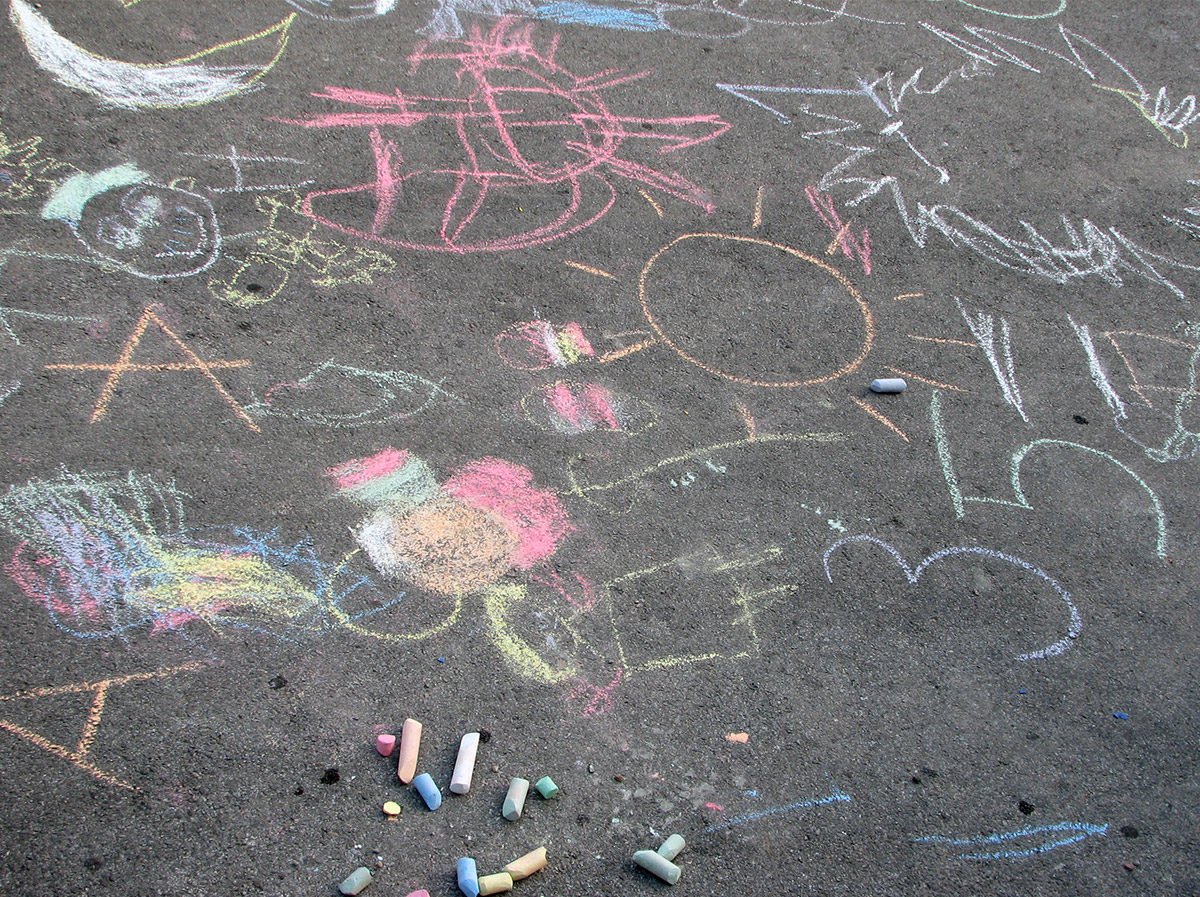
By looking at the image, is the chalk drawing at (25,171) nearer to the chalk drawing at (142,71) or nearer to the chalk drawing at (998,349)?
the chalk drawing at (142,71)

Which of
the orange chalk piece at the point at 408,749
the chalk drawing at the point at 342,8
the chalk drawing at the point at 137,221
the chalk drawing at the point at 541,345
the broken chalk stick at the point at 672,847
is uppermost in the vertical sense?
the chalk drawing at the point at 342,8

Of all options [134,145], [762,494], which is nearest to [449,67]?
[134,145]

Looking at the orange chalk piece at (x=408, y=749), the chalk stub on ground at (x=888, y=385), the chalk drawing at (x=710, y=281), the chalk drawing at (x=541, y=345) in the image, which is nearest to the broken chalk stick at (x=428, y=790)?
the orange chalk piece at (x=408, y=749)

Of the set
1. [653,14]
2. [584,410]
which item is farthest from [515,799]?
[653,14]

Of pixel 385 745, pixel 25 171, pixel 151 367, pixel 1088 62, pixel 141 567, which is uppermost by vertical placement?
pixel 25 171

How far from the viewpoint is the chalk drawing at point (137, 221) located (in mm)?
4660

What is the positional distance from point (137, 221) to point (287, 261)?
796mm

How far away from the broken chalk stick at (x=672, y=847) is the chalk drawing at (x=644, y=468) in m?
1.37

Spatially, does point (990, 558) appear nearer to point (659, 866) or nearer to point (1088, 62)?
point (659, 866)

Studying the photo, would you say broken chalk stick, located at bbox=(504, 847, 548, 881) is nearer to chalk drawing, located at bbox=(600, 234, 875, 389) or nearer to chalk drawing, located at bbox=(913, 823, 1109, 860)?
chalk drawing, located at bbox=(913, 823, 1109, 860)

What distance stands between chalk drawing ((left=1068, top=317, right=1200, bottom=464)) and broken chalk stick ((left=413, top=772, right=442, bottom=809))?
12.2 feet

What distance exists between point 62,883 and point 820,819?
7.69 ft

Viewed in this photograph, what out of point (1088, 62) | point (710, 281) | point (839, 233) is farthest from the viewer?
point (1088, 62)

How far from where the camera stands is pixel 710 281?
5148 millimetres
